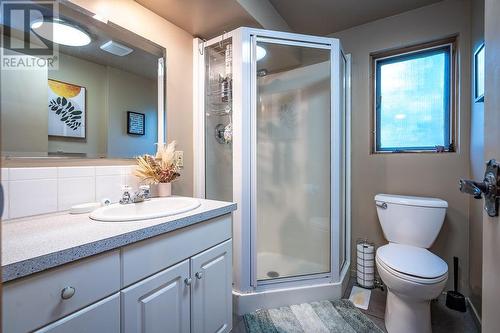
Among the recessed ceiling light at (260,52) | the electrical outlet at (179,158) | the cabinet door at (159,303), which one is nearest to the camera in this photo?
the cabinet door at (159,303)

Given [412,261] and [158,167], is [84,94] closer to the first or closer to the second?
[158,167]

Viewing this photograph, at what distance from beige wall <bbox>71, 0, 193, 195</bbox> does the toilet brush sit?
6.56 ft

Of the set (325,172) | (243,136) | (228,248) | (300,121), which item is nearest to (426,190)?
(325,172)

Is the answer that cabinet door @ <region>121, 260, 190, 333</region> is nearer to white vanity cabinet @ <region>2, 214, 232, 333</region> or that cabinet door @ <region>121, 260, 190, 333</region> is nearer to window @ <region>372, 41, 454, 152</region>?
white vanity cabinet @ <region>2, 214, 232, 333</region>

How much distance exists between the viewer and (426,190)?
184 centimetres

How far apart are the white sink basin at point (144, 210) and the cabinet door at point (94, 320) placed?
0.29 meters

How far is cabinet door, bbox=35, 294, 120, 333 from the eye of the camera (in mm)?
666

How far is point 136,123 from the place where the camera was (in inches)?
58.5

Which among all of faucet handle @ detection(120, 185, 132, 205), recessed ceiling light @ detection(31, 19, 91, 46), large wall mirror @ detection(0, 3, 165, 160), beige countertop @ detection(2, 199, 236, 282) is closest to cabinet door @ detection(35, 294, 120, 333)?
beige countertop @ detection(2, 199, 236, 282)

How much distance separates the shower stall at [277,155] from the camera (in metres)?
1.62

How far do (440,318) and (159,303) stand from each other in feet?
5.91

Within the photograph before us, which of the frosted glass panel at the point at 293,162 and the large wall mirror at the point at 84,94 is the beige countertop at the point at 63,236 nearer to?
the large wall mirror at the point at 84,94

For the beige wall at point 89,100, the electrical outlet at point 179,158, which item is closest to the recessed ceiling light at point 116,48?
the beige wall at point 89,100

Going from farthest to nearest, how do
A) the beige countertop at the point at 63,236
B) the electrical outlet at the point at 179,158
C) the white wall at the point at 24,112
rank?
1. the electrical outlet at the point at 179,158
2. the white wall at the point at 24,112
3. the beige countertop at the point at 63,236
